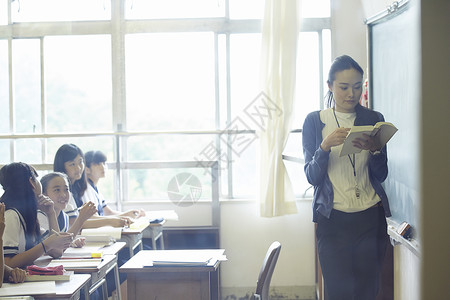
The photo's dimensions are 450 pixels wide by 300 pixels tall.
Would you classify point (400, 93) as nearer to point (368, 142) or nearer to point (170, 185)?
point (368, 142)

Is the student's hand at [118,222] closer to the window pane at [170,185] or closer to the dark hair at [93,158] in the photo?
the dark hair at [93,158]

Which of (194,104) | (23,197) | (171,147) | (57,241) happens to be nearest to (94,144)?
Result: (171,147)

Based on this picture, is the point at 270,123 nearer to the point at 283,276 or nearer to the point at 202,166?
the point at 202,166

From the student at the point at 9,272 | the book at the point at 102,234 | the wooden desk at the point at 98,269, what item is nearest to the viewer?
the student at the point at 9,272

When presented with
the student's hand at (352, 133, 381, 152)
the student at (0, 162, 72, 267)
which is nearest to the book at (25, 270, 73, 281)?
the student at (0, 162, 72, 267)

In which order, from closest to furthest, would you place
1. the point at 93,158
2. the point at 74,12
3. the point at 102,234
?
the point at 102,234 < the point at 93,158 < the point at 74,12

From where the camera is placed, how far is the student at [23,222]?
8.25 ft

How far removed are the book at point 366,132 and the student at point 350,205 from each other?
0.08 feet

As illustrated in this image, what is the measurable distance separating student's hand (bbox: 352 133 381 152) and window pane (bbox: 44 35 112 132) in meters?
2.95

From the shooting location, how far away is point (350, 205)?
2.14m

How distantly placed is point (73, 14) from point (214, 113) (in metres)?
1.52

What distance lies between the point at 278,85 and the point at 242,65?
436mm

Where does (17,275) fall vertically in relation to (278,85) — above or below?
below

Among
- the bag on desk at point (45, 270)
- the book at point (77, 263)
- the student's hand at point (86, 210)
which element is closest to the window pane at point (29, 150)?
the student's hand at point (86, 210)
